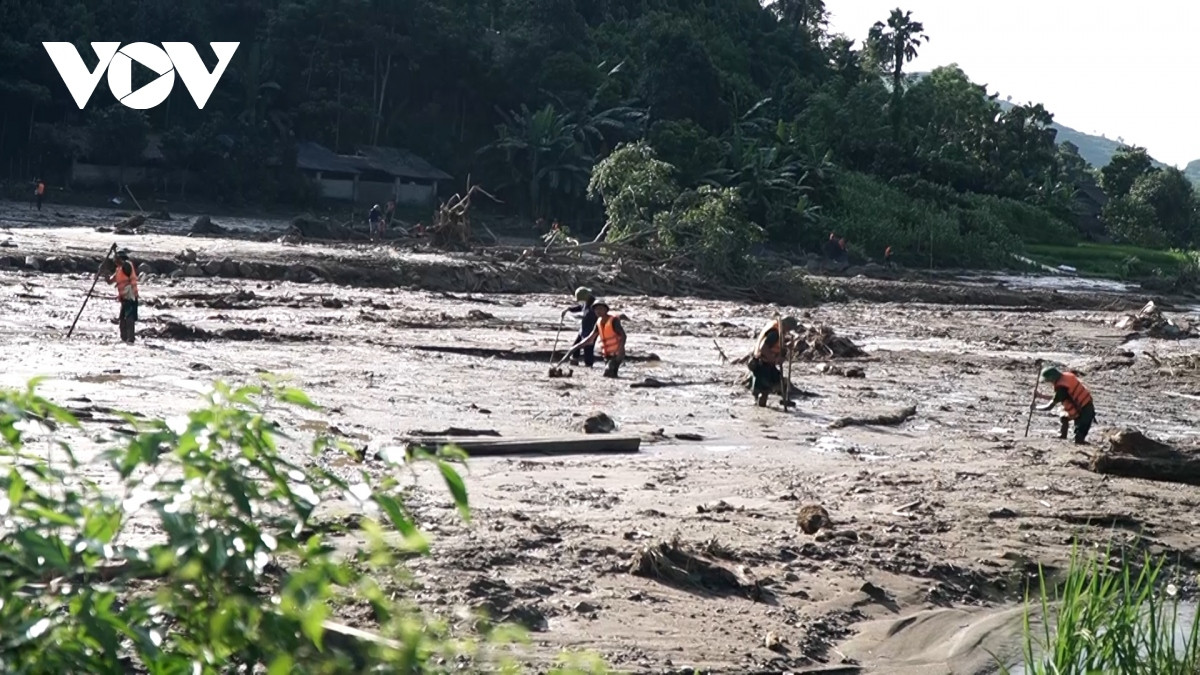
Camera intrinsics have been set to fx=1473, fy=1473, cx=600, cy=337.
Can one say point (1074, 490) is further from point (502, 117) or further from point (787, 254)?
point (502, 117)

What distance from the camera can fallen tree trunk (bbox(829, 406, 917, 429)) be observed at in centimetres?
1587

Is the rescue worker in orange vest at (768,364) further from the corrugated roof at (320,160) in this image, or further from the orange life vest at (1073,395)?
the corrugated roof at (320,160)

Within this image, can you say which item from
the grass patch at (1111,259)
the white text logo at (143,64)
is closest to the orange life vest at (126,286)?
the white text logo at (143,64)

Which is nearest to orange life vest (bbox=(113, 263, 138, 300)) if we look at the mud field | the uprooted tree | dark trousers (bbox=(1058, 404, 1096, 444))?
the mud field

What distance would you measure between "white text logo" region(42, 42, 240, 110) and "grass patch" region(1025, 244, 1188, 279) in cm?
3345

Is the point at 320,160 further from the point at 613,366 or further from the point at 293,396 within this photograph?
the point at 293,396

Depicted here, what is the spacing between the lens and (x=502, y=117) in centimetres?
5653

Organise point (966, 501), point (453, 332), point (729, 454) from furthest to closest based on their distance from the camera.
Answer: point (453, 332) < point (729, 454) < point (966, 501)

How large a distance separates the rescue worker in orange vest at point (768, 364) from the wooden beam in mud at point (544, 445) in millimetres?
3862

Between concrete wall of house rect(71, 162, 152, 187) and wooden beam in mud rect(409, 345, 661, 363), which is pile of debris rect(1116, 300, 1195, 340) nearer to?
wooden beam in mud rect(409, 345, 661, 363)

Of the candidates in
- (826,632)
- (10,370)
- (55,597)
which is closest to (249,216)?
(10,370)

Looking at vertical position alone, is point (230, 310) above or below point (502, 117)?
below

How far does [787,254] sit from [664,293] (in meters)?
17.8

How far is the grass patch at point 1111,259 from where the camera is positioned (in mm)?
57469
